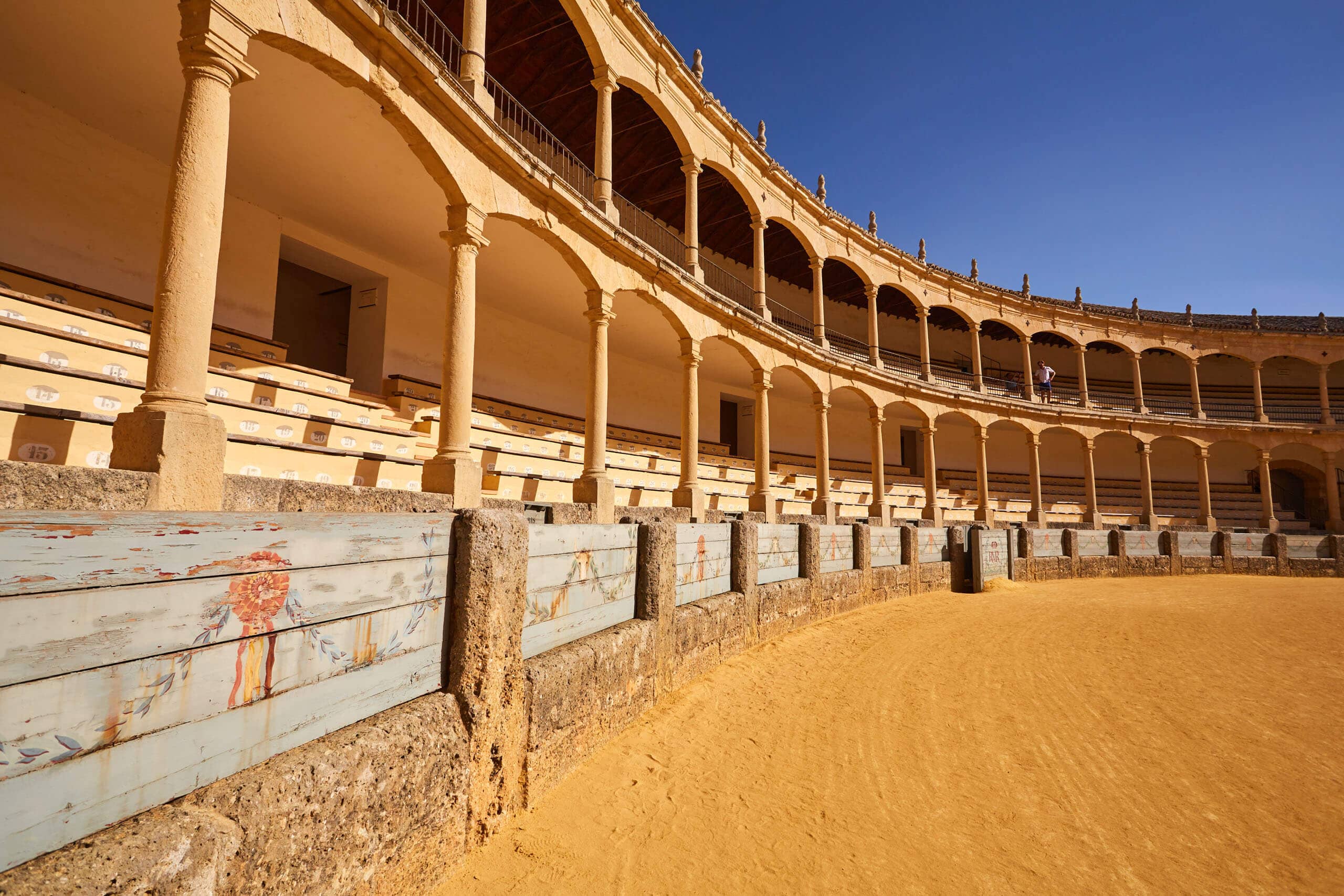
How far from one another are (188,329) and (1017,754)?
20.3ft

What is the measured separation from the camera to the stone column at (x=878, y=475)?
55.0ft

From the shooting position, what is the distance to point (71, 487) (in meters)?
3.41

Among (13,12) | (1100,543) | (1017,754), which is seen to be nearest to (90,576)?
(1017,754)

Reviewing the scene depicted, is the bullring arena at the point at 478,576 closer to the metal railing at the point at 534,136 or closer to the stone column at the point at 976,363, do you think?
the metal railing at the point at 534,136

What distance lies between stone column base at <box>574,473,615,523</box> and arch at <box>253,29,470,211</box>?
12.7ft

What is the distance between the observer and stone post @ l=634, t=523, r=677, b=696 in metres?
4.54

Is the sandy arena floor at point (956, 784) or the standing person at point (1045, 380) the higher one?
the standing person at point (1045, 380)

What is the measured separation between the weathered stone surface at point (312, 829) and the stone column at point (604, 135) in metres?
9.29

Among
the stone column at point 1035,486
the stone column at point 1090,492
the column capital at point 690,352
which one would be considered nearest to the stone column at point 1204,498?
the stone column at point 1090,492

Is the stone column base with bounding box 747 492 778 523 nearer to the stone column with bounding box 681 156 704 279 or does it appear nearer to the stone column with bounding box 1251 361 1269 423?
the stone column with bounding box 681 156 704 279

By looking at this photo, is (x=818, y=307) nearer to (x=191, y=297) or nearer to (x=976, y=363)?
(x=976, y=363)

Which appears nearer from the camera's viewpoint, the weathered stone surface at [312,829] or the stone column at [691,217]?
the weathered stone surface at [312,829]

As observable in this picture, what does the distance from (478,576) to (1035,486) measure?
22.3 m

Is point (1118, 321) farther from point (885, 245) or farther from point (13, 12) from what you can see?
point (13, 12)
